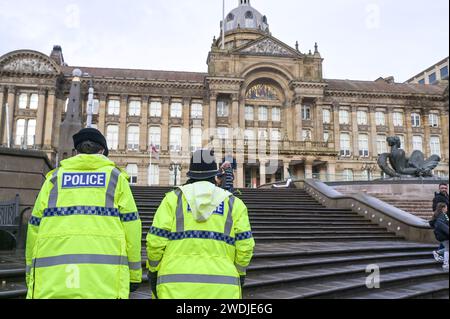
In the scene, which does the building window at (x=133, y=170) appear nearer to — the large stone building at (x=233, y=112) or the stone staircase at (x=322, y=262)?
the large stone building at (x=233, y=112)

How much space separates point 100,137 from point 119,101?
160 feet

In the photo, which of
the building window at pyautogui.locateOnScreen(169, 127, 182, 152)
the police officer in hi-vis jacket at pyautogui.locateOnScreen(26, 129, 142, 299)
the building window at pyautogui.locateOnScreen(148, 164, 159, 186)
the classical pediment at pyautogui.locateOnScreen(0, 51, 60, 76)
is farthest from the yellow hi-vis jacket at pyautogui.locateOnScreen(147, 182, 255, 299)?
the classical pediment at pyautogui.locateOnScreen(0, 51, 60, 76)

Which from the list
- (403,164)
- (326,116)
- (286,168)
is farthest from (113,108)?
(403,164)

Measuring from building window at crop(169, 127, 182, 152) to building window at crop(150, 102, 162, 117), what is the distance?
2771 millimetres

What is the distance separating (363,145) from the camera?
174 feet

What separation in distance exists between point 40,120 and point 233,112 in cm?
2307

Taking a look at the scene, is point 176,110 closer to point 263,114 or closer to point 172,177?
point 172,177

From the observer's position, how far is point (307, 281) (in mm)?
7016

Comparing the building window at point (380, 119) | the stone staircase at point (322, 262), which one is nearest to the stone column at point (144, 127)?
the building window at point (380, 119)

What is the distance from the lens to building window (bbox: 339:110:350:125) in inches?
2077

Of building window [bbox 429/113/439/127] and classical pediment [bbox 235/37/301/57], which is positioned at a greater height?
classical pediment [bbox 235/37/301/57]

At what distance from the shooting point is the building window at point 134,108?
164ft

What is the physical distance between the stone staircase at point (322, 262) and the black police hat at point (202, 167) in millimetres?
2779

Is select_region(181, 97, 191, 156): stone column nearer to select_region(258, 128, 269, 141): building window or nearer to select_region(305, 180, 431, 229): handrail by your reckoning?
select_region(258, 128, 269, 141): building window
